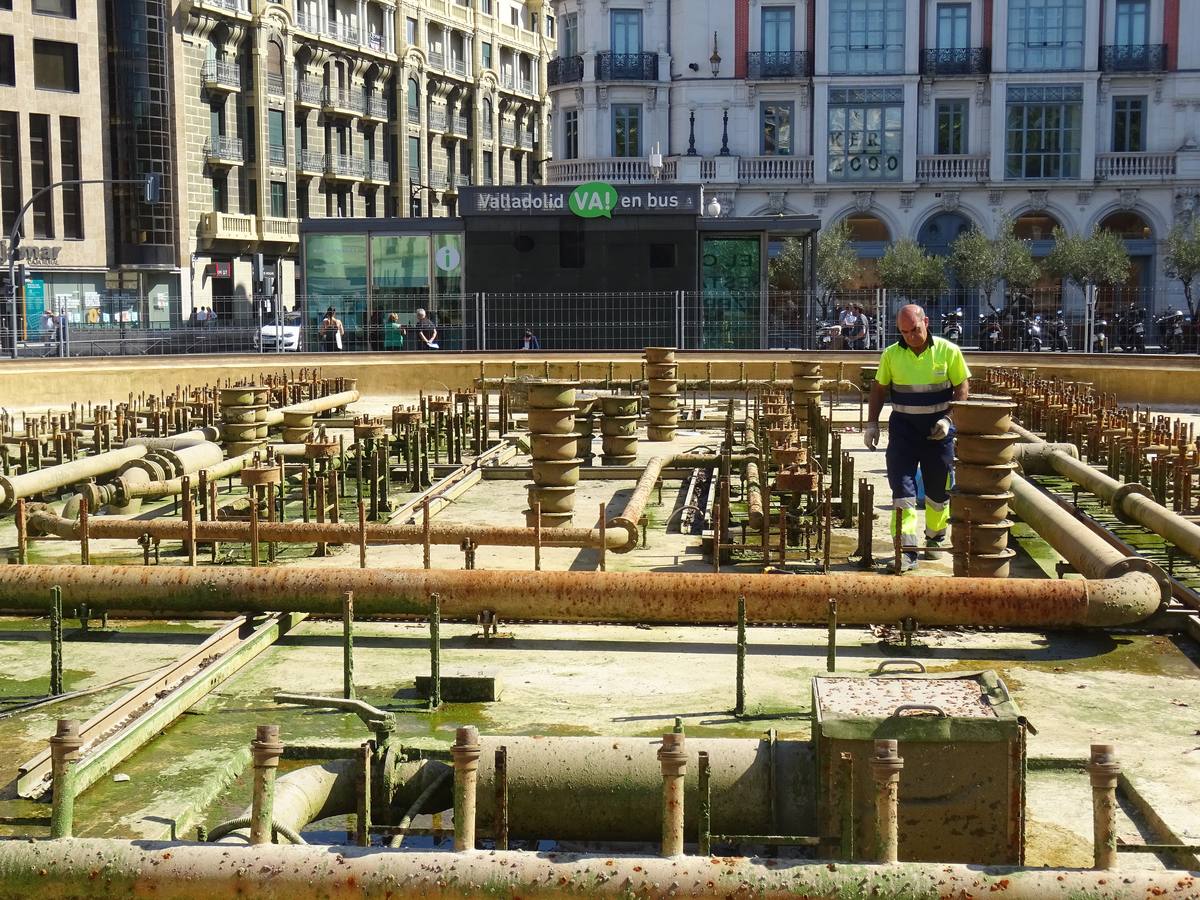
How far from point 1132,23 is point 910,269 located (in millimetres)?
13804

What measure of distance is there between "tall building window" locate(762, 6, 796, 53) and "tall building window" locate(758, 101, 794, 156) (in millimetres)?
2077

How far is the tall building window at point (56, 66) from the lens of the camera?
2438 inches

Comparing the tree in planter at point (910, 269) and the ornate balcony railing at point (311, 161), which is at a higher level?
the ornate balcony railing at point (311, 161)

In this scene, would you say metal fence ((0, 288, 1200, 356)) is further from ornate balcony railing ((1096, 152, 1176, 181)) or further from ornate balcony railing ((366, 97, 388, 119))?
ornate balcony railing ((366, 97, 388, 119))

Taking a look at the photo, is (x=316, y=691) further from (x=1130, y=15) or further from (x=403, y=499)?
(x=1130, y=15)

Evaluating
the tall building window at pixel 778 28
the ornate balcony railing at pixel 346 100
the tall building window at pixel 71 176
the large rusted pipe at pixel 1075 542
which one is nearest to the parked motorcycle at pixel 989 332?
the large rusted pipe at pixel 1075 542

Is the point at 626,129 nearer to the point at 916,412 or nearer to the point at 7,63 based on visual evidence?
the point at 7,63

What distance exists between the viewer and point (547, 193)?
1303 inches

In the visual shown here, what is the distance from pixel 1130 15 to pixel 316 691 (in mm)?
55641

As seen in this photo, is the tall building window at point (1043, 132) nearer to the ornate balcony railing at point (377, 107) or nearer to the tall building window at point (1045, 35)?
the tall building window at point (1045, 35)

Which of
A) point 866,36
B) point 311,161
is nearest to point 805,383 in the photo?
point 866,36

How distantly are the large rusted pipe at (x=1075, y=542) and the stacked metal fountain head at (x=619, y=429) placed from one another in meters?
5.73

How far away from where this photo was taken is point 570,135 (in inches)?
2454

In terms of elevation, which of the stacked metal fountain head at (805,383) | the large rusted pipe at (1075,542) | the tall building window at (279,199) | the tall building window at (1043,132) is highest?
the tall building window at (1043,132)
